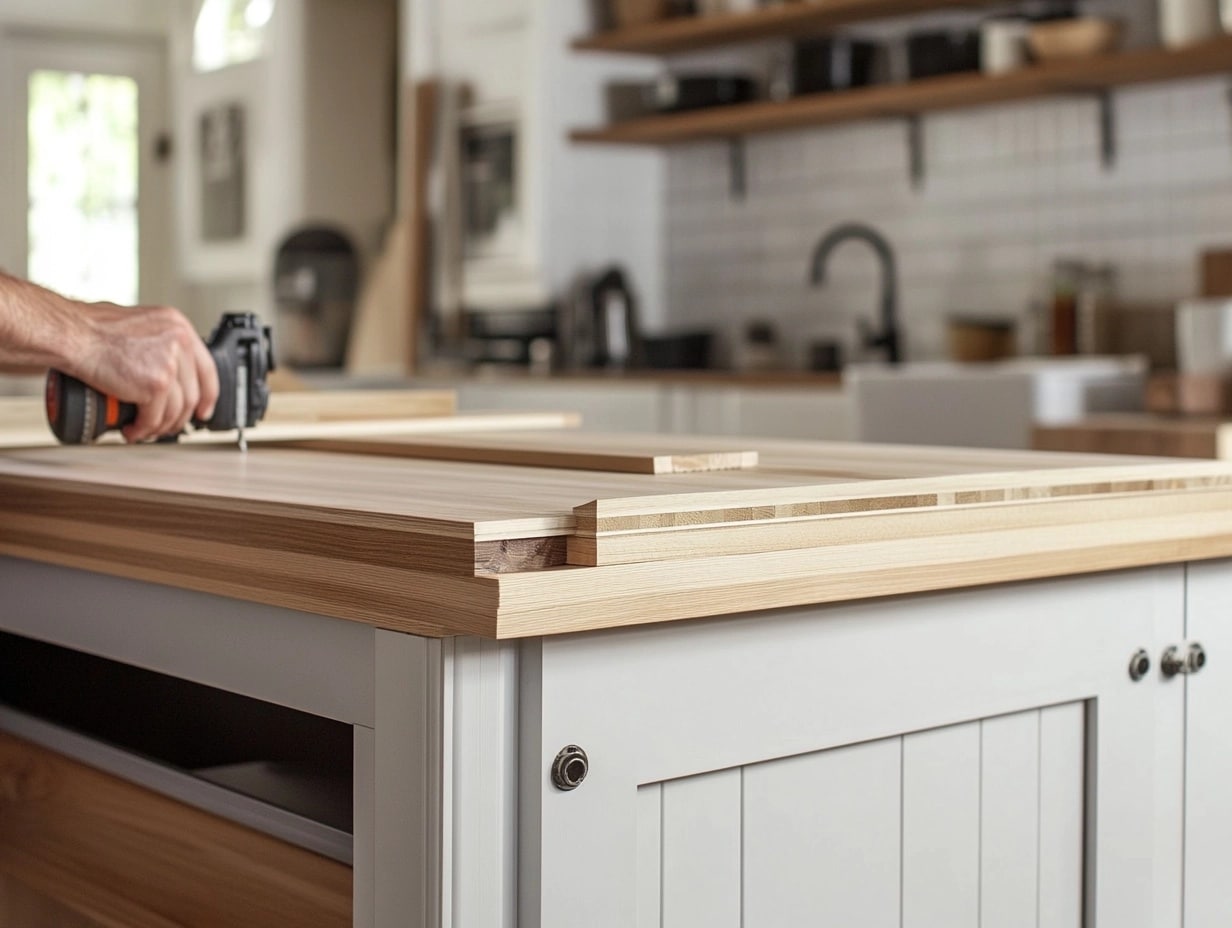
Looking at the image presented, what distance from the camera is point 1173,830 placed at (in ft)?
3.73

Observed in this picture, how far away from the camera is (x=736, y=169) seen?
5203mm

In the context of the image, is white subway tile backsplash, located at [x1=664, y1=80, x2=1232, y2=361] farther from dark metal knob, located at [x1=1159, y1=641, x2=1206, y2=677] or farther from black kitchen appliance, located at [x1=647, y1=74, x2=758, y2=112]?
dark metal knob, located at [x1=1159, y1=641, x2=1206, y2=677]

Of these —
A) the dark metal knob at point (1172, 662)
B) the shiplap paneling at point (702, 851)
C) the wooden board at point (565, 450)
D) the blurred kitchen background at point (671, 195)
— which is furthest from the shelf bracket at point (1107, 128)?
the shiplap paneling at point (702, 851)

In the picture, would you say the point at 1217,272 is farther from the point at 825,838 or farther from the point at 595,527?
the point at 595,527

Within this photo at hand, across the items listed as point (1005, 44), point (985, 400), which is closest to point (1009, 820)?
point (985, 400)

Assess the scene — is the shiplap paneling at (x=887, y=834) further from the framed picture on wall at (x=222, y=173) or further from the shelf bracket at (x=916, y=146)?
the framed picture on wall at (x=222, y=173)

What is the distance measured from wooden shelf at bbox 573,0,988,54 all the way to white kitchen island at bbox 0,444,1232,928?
3.41 meters

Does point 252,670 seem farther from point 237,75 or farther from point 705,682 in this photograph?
point 237,75

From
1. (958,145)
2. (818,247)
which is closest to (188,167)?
(818,247)

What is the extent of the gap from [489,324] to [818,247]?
1102 millimetres

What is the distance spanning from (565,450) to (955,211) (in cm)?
363

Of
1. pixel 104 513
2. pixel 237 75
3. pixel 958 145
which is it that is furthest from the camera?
pixel 237 75

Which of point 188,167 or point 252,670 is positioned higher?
point 188,167

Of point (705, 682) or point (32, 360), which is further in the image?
point (32, 360)
